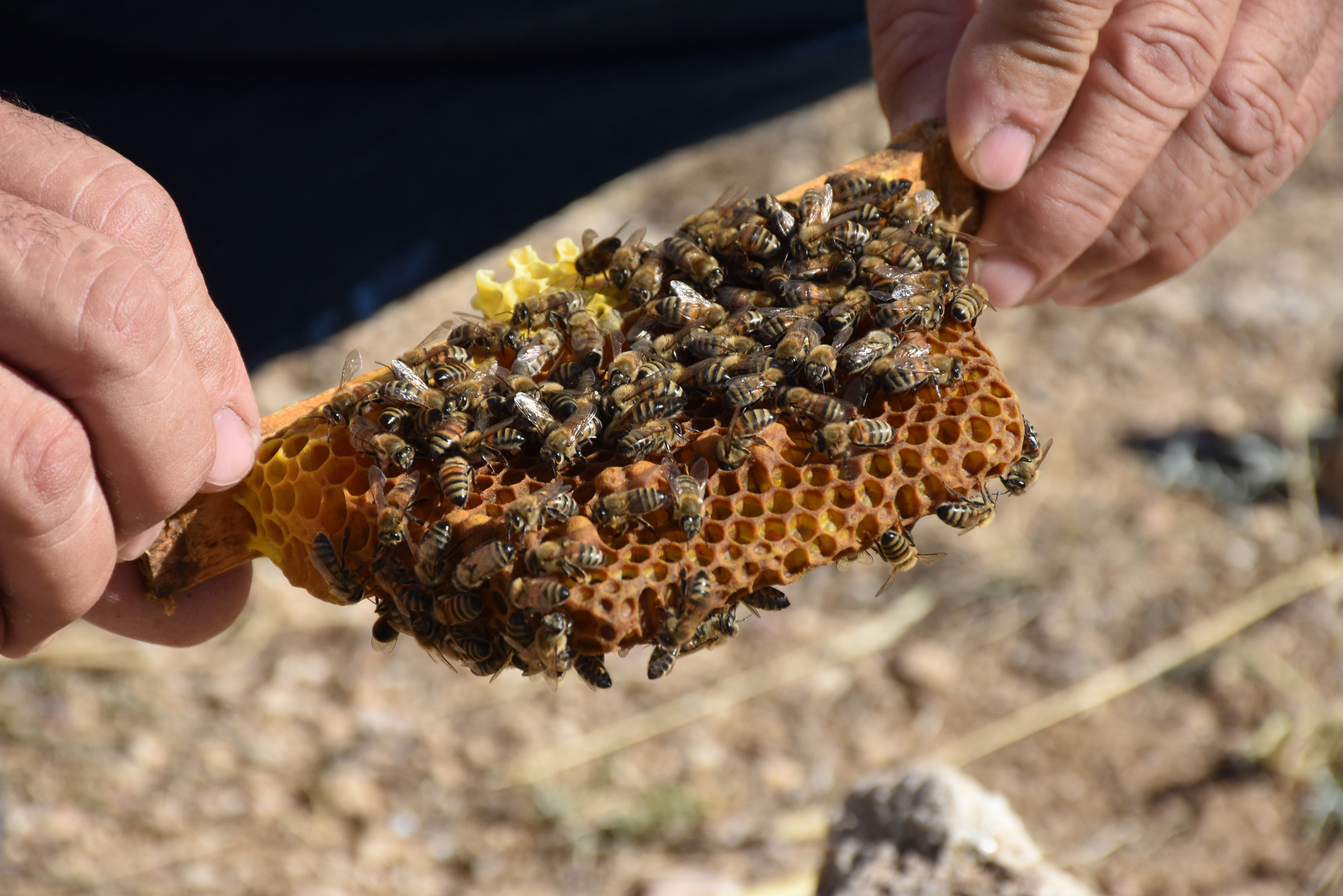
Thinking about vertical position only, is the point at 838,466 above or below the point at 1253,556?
above

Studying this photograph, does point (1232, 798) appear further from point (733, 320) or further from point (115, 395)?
point (115, 395)

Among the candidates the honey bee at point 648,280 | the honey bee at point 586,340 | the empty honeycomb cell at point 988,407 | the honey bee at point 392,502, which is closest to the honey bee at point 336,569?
the honey bee at point 392,502

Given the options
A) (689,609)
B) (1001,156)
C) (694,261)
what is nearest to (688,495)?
(689,609)

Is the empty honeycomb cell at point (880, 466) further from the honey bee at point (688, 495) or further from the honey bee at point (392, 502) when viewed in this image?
the honey bee at point (392, 502)

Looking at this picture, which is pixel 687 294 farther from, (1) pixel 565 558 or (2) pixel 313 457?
(2) pixel 313 457

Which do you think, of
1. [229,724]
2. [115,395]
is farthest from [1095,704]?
[115,395]

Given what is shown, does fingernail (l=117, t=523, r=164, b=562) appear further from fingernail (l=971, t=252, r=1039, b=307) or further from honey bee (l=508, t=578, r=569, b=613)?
fingernail (l=971, t=252, r=1039, b=307)
